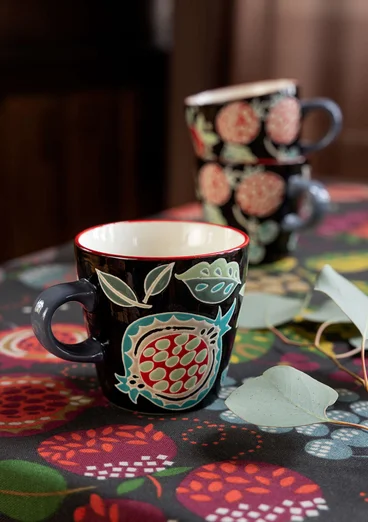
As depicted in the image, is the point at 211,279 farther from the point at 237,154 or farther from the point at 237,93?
the point at 237,93

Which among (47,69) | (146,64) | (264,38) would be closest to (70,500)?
(47,69)

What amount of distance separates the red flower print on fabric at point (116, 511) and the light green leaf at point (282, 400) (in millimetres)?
83

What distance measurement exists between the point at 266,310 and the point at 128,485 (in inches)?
11.2

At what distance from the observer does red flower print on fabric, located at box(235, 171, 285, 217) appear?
2.65 ft

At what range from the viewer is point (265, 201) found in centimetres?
82

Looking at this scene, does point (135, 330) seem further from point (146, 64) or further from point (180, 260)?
point (146, 64)

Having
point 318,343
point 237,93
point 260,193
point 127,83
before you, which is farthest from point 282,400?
point 127,83

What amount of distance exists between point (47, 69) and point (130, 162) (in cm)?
54

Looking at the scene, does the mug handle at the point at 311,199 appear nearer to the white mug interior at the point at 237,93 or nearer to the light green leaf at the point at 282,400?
the white mug interior at the point at 237,93

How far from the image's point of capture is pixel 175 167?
2848 millimetres

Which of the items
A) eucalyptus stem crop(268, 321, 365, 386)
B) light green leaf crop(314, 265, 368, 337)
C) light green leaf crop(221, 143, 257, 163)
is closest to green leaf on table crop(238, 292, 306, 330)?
eucalyptus stem crop(268, 321, 365, 386)

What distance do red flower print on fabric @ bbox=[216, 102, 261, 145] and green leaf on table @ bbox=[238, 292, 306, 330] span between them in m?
0.22

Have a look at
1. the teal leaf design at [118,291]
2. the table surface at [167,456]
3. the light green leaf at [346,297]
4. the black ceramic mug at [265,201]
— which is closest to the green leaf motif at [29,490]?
the table surface at [167,456]

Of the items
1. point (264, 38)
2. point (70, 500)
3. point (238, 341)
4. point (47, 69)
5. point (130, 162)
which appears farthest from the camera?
point (130, 162)
